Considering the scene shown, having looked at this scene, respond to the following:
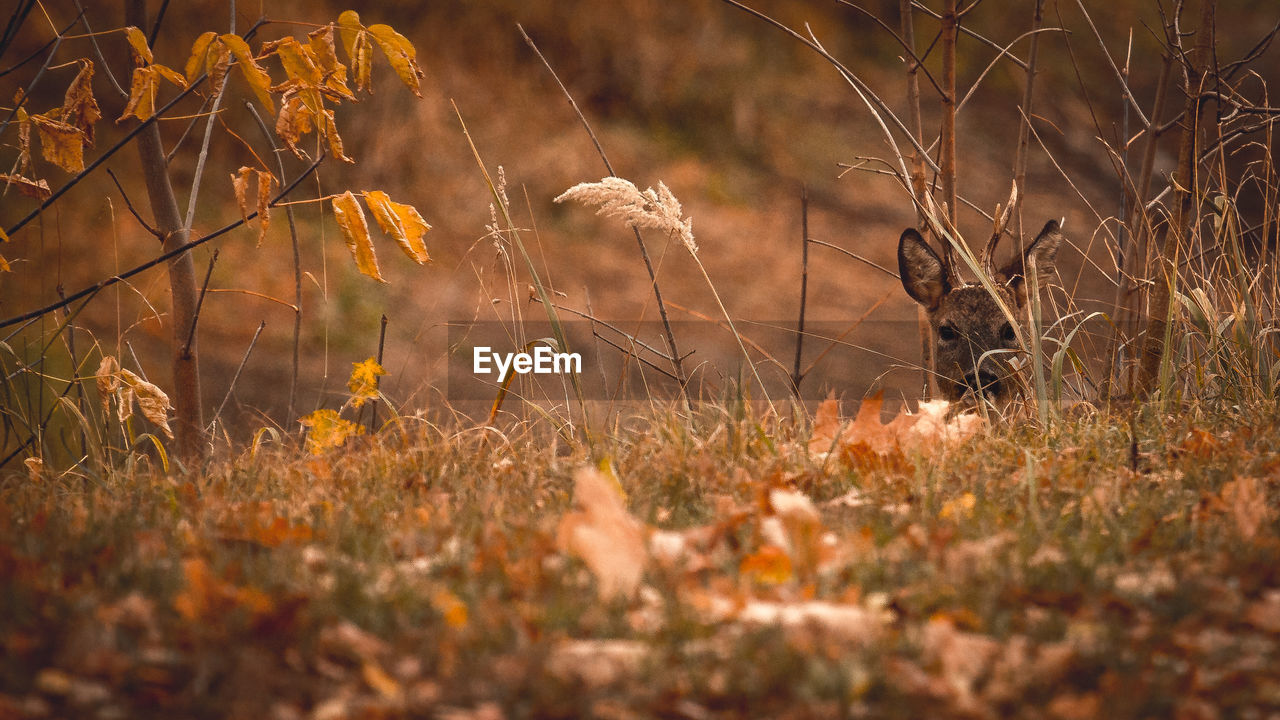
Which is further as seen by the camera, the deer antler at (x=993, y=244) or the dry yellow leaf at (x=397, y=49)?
the deer antler at (x=993, y=244)

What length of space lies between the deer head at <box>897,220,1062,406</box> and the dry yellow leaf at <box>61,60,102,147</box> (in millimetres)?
2258

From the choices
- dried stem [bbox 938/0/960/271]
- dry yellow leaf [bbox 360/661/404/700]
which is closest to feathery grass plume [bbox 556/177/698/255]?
dried stem [bbox 938/0/960/271]

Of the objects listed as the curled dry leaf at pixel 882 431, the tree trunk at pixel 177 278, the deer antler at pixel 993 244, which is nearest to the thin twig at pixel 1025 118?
the deer antler at pixel 993 244

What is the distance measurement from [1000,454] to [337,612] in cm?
171

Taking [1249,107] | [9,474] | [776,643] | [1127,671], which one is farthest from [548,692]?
[1249,107]

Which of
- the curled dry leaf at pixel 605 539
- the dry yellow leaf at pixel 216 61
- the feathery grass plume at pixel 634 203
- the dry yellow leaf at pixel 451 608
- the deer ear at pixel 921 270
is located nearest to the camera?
the dry yellow leaf at pixel 451 608

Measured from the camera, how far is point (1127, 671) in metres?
1.18

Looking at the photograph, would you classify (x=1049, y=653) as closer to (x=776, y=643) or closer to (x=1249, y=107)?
(x=776, y=643)

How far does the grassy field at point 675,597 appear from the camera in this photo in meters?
1.13

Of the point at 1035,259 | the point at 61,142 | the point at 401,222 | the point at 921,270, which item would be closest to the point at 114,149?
the point at 61,142

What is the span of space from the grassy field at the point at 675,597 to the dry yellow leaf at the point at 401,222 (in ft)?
1.82

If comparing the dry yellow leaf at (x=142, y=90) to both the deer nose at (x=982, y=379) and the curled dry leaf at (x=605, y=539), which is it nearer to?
the curled dry leaf at (x=605, y=539)

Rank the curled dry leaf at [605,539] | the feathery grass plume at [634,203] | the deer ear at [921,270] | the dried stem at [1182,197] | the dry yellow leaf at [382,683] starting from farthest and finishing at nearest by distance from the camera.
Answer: the deer ear at [921,270], the dried stem at [1182,197], the feathery grass plume at [634,203], the curled dry leaf at [605,539], the dry yellow leaf at [382,683]

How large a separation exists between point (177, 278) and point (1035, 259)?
271 cm
